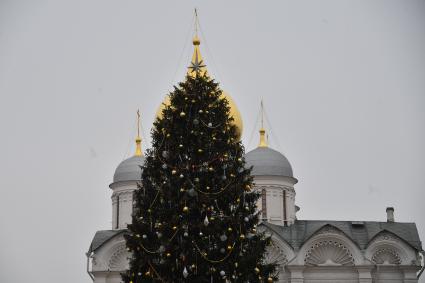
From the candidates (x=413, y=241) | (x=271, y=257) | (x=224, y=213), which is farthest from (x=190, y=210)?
(x=413, y=241)

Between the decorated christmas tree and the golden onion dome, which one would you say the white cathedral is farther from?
the decorated christmas tree

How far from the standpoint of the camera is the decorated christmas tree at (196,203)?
56.3ft

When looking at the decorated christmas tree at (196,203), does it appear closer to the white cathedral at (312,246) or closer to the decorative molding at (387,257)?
the white cathedral at (312,246)

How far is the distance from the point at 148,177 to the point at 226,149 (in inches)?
67.8

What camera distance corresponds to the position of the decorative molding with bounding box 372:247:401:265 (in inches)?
1342

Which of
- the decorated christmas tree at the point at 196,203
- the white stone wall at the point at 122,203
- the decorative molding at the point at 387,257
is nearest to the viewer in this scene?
the decorated christmas tree at the point at 196,203

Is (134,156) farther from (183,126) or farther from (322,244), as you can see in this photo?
(183,126)

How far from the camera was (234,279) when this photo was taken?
56.1 ft

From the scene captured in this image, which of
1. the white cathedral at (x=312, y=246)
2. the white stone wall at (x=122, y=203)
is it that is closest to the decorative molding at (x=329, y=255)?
the white cathedral at (x=312, y=246)

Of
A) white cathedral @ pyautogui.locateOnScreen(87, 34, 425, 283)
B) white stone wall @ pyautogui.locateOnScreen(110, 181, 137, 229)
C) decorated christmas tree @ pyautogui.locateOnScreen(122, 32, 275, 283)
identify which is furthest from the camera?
white stone wall @ pyautogui.locateOnScreen(110, 181, 137, 229)

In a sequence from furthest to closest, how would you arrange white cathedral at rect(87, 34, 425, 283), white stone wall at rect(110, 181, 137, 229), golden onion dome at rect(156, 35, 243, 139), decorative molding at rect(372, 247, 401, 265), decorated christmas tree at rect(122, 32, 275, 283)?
white stone wall at rect(110, 181, 137, 229)
decorative molding at rect(372, 247, 401, 265)
white cathedral at rect(87, 34, 425, 283)
golden onion dome at rect(156, 35, 243, 139)
decorated christmas tree at rect(122, 32, 275, 283)

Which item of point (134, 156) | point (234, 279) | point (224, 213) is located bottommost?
point (234, 279)

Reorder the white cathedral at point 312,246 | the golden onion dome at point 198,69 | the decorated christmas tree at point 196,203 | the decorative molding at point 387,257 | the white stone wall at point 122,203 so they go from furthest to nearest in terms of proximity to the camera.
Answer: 1. the white stone wall at point 122,203
2. the decorative molding at point 387,257
3. the white cathedral at point 312,246
4. the golden onion dome at point 198,69
5. the decorated christmas tree at point 196,203

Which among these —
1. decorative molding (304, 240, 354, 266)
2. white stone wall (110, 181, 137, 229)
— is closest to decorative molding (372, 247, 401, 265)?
decorative molding (304, 240, 354, 266)
